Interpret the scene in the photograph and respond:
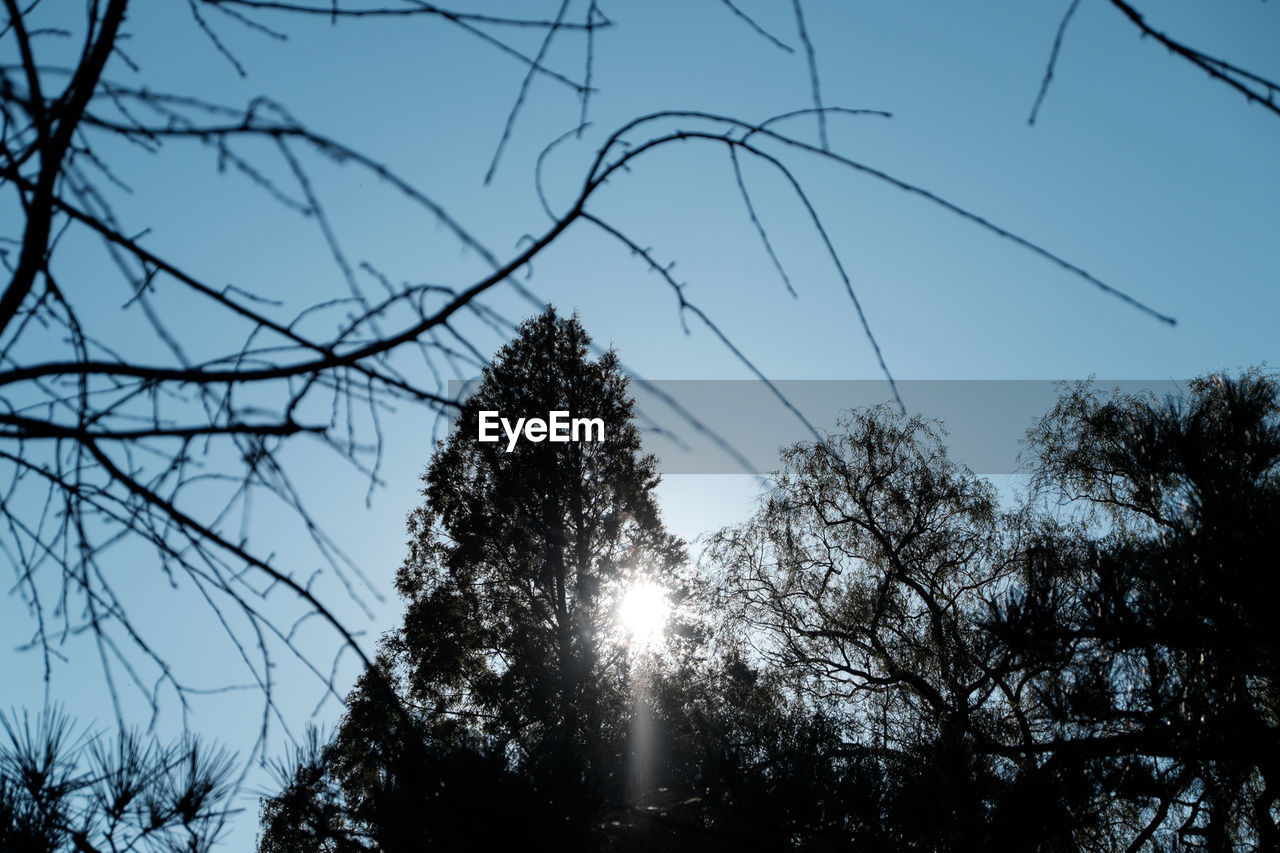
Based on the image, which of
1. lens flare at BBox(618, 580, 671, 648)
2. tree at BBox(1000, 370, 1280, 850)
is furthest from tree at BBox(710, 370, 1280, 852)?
lens flare at BBox(618, 580, 671, 648)

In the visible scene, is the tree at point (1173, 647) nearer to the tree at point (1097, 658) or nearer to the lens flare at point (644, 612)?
the tree at point (1097, 658)

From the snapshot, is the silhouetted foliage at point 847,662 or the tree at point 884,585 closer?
the silhouetted foliage at point 847,662

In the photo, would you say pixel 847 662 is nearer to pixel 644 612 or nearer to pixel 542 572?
pixel 644 612

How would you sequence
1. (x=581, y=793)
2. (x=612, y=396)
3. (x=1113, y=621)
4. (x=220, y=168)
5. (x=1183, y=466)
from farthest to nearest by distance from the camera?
(x=612, y=396)
(x=1183, y=466)
(x=1113, y=621)
(x=581, y=793)
(x=220, y=168)

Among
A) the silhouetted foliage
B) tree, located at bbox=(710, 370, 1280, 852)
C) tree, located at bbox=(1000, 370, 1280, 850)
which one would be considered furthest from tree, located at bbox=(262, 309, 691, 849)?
tree, located at bbox=(1000, 370, 1280, 850)

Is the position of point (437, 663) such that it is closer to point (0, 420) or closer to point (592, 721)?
point (592, 721)

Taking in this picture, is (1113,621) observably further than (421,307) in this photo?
Yes

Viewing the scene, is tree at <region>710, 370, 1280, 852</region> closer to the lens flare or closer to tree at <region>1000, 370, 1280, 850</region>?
tree at <region>1000, 370, 1280, 850</region>

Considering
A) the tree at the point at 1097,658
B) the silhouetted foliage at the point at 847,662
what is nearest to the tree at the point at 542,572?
the silhouetted foliage at the point at 847,662

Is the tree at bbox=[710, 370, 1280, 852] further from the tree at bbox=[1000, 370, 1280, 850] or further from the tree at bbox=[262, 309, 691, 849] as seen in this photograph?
the tree at bbox=[262, 309, 691, 849]

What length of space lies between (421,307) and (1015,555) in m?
9.17

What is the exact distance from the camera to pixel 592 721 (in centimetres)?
889

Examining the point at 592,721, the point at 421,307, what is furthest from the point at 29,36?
the point at 592,721

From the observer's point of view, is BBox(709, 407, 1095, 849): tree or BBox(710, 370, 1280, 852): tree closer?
BBox(710, 370, 1280, 852): tree
